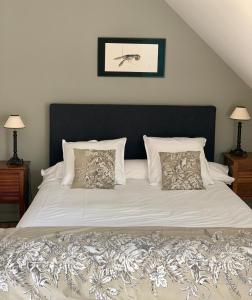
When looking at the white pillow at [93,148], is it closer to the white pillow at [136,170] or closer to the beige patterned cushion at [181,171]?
the white pillow at [136,170]

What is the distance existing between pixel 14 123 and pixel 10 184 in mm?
548

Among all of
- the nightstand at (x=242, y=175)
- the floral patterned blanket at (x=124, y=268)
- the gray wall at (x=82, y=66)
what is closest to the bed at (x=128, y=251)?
the floral patterned blanket at (x=124, y=268)

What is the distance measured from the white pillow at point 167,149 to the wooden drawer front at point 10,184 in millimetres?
1176

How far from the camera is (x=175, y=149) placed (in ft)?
13.4

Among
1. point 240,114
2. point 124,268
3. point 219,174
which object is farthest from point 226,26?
point 124,268

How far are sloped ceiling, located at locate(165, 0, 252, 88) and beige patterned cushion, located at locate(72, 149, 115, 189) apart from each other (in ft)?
4.45

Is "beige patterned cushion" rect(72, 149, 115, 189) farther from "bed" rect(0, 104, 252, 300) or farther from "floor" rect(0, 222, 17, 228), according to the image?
"floor" rect(0, 222, 17, 228)

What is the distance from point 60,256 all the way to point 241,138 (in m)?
2.79

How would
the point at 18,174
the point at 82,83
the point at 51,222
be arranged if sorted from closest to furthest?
1. the point at 51,222
2. the point at 18,174
3. the point at 82,83

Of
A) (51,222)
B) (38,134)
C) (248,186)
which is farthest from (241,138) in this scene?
(51,222)

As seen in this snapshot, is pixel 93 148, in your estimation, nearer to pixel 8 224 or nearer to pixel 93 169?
pixel 93 169

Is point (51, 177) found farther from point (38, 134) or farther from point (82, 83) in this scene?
point (82, 83)

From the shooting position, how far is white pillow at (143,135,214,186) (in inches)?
158


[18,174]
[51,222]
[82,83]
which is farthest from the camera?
[82,83]
